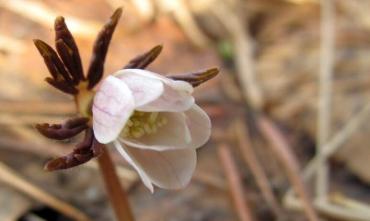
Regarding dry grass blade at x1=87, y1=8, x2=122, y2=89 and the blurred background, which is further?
the blurred background

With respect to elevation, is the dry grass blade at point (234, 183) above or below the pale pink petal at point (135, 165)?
below

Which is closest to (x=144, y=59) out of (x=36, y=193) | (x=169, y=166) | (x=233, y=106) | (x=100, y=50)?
(x=100, y=50)

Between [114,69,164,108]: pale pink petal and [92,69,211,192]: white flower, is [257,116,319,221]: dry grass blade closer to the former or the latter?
[92,69,211,192]: white flower

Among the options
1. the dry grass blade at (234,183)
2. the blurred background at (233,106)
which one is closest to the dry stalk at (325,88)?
the blurred background at (233,106)

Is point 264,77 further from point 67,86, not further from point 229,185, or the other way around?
point 67,86

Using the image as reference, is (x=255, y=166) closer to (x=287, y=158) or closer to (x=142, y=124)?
(x=287, y=158)

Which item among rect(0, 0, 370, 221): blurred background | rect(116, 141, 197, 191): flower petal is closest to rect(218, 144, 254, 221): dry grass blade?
rect(0, 0, 370, 221): blurred background

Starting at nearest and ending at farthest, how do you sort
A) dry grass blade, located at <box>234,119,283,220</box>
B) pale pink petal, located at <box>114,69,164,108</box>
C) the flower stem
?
1. pale pink petal, located at <box>114,69,164,108</box>
2. the flower stem
3. dry grass blade, located at <box>234,119,283,220</box>

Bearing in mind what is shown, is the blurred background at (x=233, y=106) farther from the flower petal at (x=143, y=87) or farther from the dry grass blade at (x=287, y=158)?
the flower petal at (x=143, y=87)
